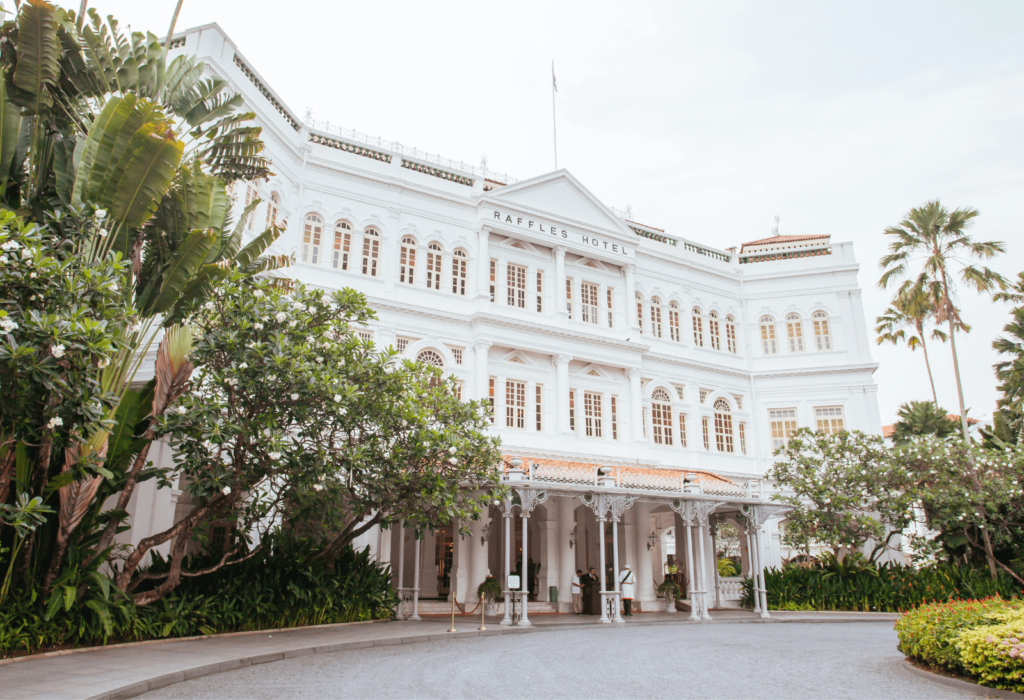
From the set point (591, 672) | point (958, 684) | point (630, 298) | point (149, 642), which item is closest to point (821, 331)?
point (630, 298)

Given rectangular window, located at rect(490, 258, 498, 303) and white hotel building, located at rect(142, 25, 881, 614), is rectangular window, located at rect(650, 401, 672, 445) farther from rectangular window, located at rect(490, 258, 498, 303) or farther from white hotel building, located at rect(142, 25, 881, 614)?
rectangular window, located at rect(490, 258, 498, 303)

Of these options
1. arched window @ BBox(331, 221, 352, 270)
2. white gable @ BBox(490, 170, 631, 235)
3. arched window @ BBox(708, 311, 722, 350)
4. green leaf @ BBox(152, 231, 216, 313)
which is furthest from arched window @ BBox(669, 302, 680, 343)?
green leaf @ BBox(152, 231, 216, 313)

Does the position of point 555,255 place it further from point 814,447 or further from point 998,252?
point 998,252

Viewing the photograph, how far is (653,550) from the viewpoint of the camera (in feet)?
85.2

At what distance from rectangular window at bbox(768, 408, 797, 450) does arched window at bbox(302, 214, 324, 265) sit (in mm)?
17767

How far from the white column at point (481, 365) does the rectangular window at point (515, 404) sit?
92 cm

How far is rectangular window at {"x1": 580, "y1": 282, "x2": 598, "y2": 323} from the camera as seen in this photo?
2422 centimetres

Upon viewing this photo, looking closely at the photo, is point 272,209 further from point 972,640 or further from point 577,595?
point 972,640

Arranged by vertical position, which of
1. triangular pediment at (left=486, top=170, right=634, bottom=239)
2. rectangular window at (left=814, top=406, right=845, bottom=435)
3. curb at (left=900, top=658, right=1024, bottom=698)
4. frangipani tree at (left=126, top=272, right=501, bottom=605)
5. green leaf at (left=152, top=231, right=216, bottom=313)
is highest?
triangular pediment at (left=486, top=170, right=634, bottom=239)

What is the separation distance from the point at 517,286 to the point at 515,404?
401 centimetres

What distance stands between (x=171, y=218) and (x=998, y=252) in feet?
80.2

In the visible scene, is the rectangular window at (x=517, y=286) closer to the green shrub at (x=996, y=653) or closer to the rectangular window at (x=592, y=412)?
the rectangular window at (x=592, y=412)

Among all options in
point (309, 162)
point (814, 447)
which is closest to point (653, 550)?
point (814, 447)

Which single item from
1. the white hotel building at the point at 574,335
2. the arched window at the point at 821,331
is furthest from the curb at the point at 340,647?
the arched window at the point at 821,331
